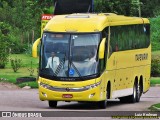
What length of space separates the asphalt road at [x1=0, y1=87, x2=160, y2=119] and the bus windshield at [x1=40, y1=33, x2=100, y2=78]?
1.32 metres

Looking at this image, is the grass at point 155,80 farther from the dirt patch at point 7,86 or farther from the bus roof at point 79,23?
the bus roof at point 79,23

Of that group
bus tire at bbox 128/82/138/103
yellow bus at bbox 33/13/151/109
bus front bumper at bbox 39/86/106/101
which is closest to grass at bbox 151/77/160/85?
bus tire at bbox 128/82/138/103

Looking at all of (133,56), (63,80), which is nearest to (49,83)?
(63,80)

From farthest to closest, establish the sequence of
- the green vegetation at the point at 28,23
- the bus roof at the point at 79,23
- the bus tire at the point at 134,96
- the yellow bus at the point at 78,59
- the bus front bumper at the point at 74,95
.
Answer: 1. the green vegetation at the point at 28,23
2. the bus tire at the point at 134,96
3. the bus roof at the point at 79,23
4. the yellow bus at the point at 78,59
5. the bus front bumper at the point at 74,95

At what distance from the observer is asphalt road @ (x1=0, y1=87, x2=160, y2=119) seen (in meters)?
28.4

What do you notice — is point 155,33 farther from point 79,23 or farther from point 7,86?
point 79,23

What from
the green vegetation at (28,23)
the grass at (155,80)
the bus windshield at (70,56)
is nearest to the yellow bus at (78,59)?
the bus windshield at (70,56)

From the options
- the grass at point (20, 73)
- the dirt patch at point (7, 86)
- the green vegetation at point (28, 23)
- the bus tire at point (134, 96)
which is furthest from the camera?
the green vegetation at point (28, 23)

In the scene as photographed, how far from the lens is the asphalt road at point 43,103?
1117 inches

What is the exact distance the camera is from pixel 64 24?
95.0 ft

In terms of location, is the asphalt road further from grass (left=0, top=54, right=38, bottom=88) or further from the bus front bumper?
grass (left=0, top=54, right=38, bottom=88)

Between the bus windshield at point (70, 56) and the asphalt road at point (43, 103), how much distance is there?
132cm

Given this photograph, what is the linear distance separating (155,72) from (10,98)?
23.0 meters

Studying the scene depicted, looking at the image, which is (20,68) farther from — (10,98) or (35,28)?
(10,98)
